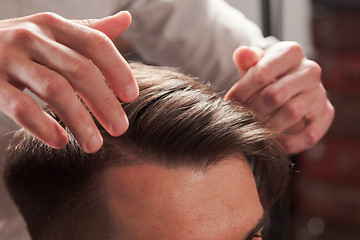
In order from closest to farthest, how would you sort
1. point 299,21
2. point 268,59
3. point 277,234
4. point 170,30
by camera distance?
point 268,59
point 170,30
point 277,234
point 299,21

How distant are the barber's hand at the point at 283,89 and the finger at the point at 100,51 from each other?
0.35m

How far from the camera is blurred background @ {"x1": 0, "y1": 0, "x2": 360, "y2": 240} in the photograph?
2.05m

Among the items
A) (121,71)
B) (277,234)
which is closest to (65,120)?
(121,71)

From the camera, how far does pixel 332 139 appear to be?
2189mm

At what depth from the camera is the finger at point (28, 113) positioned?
1.57 ft

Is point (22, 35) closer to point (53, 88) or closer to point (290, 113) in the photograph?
point (53, 88)

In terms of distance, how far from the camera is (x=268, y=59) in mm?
852

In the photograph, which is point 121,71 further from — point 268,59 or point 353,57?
point 353,57

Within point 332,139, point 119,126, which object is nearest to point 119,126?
point 119,126

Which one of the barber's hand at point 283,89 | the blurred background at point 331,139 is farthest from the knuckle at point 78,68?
the blurred background at point 331,139

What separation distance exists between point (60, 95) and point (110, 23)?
0.13 m

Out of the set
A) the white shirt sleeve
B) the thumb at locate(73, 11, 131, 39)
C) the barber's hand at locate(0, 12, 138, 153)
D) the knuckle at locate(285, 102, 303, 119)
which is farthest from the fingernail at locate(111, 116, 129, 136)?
the white shirt sleeve

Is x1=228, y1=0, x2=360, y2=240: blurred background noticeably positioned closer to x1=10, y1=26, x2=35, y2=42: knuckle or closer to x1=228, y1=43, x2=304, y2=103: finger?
x1=228, y1=43, x2=304, y2=103: finger

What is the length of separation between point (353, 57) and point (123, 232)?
1679 millimetres
